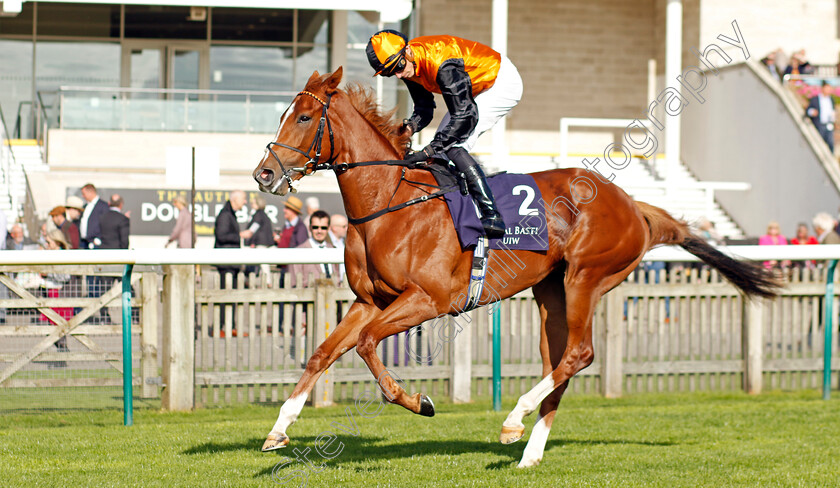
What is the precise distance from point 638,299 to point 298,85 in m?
12.2

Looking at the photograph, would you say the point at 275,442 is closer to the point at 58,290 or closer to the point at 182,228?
the point at 58,290

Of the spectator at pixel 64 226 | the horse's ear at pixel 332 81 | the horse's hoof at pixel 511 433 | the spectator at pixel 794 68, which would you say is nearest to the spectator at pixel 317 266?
the horse's ear at pixel 332 81

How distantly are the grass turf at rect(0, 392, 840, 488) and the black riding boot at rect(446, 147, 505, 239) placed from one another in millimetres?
1219

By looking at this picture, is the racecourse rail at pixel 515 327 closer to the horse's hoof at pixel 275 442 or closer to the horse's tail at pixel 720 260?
the horse's tail at pixel 720 260

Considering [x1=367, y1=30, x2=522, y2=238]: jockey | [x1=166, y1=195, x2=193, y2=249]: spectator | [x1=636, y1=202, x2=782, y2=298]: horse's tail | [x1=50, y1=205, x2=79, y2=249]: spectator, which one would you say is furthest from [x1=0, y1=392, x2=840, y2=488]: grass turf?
[x1=166, y1=195, x2=193, y2=249]: spectator

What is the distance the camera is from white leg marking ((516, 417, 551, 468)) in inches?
200

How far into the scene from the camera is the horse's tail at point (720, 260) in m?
5.89

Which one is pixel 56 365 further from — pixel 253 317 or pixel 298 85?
pixel 298 85

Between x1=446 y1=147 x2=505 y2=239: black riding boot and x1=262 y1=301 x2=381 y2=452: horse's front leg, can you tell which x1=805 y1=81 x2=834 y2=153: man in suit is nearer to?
x1=446 y1=147 x2=505 y2=239: black riding boot

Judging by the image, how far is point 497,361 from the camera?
7.19 m

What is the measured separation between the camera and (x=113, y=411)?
6535mm

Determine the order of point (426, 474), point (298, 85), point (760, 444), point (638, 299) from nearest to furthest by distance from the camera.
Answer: point (426, 474) → point (760, 444) → point (638, 299) → point (298, 85)

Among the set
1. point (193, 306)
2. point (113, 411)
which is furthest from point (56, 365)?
point (193, 306)

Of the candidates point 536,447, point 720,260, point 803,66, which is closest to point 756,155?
point 803,66
